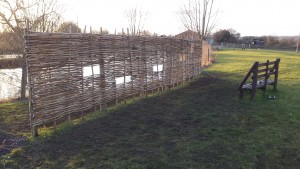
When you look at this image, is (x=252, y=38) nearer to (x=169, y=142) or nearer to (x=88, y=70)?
(x=88, y=70)

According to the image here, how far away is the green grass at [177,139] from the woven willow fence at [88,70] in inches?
19.5

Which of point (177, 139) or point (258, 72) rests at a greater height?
point (258, 72)

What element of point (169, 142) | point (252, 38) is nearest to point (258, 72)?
point (169, 142)

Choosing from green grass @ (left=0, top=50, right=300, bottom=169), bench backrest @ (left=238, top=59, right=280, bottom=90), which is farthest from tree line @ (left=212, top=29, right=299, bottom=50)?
green grass @ (left=0, top=50, right=300, bottom=169)

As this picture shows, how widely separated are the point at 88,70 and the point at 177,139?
2.76 meters

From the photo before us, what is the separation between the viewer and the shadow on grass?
12.5 ft

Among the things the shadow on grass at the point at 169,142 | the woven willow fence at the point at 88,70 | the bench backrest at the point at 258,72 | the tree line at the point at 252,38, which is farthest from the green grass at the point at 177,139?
the tree line at the point at 252,38

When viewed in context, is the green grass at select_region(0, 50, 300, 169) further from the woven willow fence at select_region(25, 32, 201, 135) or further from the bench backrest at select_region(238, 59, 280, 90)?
the bench backrest at select_region(238, 59, 280, 90)

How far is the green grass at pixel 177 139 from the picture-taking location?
3.82 metres

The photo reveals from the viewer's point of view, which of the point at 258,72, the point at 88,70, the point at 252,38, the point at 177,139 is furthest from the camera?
the point at 252,38

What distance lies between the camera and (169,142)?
4.57 m

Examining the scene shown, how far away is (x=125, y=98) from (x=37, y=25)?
167 inches

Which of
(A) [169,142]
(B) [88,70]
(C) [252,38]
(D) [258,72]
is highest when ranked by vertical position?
(C) [252,38]

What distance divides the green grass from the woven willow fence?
19.5 inches
